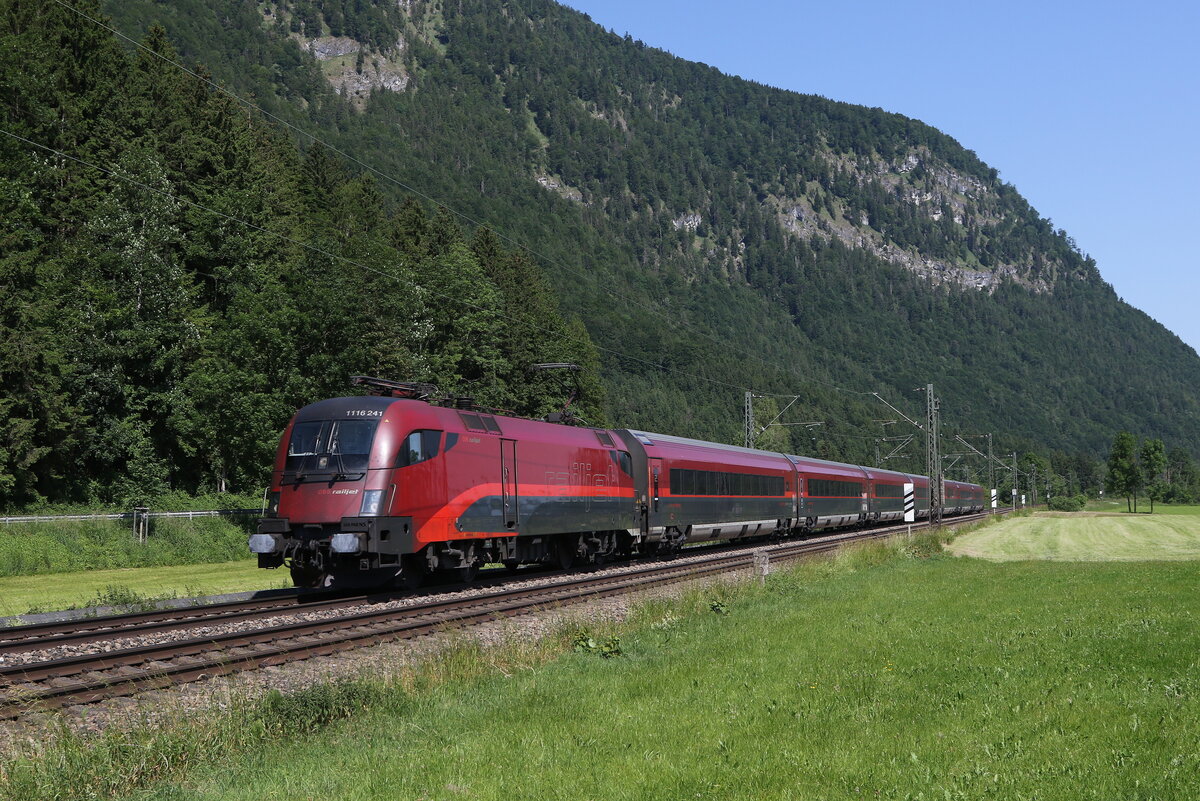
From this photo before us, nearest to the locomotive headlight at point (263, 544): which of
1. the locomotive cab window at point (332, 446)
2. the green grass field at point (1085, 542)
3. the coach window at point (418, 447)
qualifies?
the locomotive cab window at point (332, 446)

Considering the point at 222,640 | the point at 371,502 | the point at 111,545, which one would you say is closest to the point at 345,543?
the point at 371,502

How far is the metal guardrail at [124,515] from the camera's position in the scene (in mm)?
32594

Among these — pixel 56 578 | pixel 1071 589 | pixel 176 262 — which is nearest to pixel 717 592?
pixel 1071 589

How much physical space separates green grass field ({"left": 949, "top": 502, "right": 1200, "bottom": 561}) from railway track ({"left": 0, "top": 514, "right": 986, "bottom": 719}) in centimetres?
2542

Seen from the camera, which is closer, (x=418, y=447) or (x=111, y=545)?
(x=418, y=447)

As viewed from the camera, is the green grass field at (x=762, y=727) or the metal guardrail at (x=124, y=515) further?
the metal guardrail at (x=124, y=515)

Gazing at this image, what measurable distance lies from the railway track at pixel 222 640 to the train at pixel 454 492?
1.28 m

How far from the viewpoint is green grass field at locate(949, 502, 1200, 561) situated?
144ft

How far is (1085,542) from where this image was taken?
59.3m

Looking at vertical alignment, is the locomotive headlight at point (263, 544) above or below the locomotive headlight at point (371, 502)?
below

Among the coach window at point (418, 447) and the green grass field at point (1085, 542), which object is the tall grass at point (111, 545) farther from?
the green grass field at point (1085, 542)

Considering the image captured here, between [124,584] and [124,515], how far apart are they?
365 inches

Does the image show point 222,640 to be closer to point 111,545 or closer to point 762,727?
point 762,727

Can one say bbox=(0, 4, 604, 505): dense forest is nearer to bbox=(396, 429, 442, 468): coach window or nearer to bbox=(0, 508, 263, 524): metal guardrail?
bbox=(0, 508, 263, 524): metal guardrail
